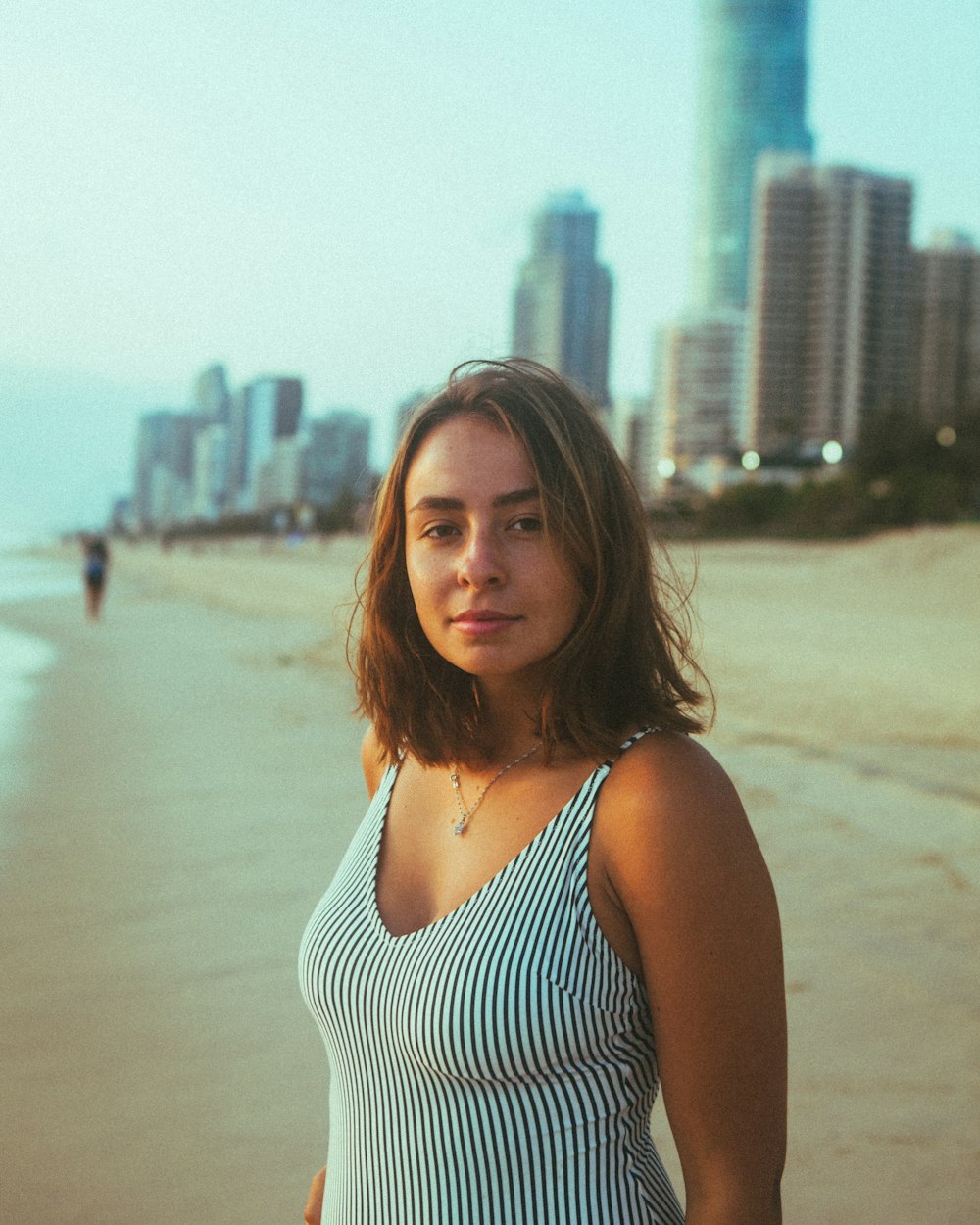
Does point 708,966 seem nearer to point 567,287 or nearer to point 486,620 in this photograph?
point 486,620

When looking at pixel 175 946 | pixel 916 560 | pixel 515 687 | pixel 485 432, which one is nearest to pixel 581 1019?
pixel 515 687

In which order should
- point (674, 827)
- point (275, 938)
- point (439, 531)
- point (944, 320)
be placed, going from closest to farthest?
point (674, 827), point (439, 531), point (275, 938), point (944, 320)

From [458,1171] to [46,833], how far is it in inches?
187

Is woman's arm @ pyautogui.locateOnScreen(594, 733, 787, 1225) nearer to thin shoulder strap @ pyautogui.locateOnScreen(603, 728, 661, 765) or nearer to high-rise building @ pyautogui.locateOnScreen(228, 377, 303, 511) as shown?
thin shoulder strap @ pyautogui.locateOnScreen(603, 728, 661, 765)

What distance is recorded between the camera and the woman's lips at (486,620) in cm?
137

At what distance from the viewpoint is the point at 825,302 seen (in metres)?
99.5

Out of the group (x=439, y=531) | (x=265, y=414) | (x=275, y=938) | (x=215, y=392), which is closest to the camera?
(x=439, y=531)

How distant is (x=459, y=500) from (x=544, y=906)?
46 centimetres

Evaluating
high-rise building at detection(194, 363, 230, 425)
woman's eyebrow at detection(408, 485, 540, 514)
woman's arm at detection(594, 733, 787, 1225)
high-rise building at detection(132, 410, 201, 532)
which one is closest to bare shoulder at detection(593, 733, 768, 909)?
woman's arm at detection(594, 733, 787, 1225)

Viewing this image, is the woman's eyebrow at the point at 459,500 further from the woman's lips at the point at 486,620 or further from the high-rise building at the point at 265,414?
the high-rise building at the point at 265,414

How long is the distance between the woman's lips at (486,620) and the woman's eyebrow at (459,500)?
121 millimetres

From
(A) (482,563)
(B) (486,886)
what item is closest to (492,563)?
(A) (482,563)

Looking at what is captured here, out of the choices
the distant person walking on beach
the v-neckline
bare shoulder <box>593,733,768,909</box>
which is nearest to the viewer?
bare shoulder <box>593,733,768,909</box>

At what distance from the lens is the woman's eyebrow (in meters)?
1.36
